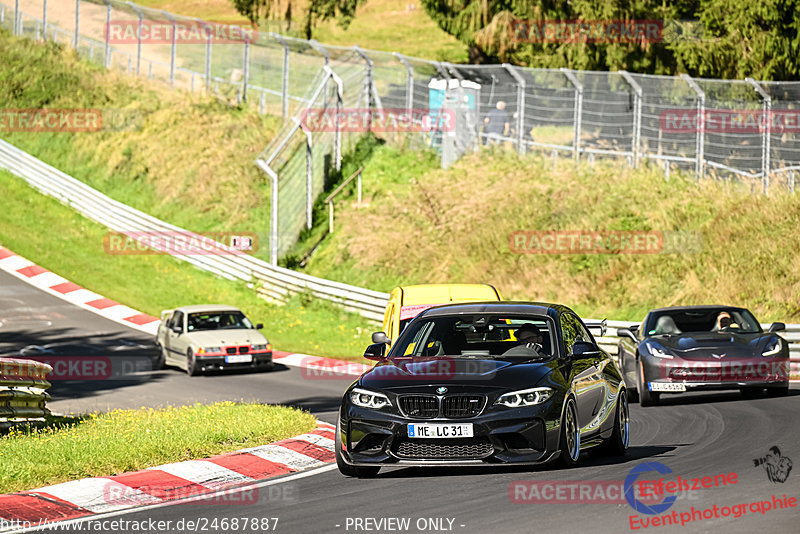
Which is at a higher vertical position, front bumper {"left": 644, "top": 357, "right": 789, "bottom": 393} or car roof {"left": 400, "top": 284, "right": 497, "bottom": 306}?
car roof {"left": 400, "top": 284, "right": 497, "bottom": 306}

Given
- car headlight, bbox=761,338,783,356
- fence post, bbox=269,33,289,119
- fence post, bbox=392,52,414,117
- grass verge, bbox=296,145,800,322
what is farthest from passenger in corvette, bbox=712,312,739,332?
fence post, bbox=269,33,289,119

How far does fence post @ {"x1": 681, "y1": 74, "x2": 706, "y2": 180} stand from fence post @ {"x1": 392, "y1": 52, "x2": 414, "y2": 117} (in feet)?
32.7

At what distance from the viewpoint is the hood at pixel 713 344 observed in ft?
53.0

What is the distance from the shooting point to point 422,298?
54.3 ft

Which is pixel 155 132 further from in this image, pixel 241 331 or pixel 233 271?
pixel 241 331

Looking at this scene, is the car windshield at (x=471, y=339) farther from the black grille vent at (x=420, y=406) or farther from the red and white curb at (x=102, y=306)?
the red and white curb at (x=102, y=306)

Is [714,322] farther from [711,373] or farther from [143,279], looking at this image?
[143,279]

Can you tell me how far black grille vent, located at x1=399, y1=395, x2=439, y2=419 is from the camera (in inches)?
378

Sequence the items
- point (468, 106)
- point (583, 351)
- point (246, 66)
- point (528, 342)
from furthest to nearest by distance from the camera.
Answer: point (246, 66)
point (468, 106)
point (528, 342)
point (583, 351)

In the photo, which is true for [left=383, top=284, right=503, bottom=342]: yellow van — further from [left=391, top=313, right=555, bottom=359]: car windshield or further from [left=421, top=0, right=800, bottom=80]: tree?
[left=421, top=0, right=800, bottom=80]: tree

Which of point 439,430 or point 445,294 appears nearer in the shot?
point 439,430

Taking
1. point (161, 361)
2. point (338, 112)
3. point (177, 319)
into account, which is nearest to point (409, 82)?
point (338, 112)

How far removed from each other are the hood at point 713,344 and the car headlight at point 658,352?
5cm

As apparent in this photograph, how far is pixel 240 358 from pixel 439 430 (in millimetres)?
14716
